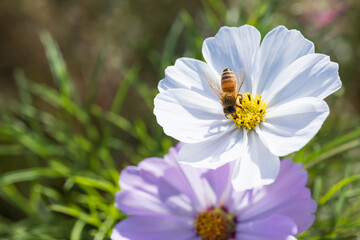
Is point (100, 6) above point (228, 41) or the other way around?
above

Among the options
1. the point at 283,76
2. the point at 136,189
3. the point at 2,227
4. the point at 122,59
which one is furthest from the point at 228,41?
the point at 122,59

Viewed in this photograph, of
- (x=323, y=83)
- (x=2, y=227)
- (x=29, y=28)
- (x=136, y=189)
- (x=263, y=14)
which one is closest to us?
(x=323, y=83)

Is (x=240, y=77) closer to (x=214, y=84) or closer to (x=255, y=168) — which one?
(x=214, y=84)

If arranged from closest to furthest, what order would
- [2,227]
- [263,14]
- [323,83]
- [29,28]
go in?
1. [323,83]
2. [263,14]
3. [2,227]
4. [29,28]

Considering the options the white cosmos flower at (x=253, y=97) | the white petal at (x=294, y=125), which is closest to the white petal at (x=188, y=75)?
the white cosmos flower at (x=253, y=97)

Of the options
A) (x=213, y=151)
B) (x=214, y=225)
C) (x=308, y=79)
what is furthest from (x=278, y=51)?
(x=214, y=225)

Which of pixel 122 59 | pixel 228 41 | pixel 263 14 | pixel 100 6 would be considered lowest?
pixel 228 41

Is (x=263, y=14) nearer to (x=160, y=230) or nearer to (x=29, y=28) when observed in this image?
(x=160, y=230)

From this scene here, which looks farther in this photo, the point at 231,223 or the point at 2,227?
the point at 2,227
